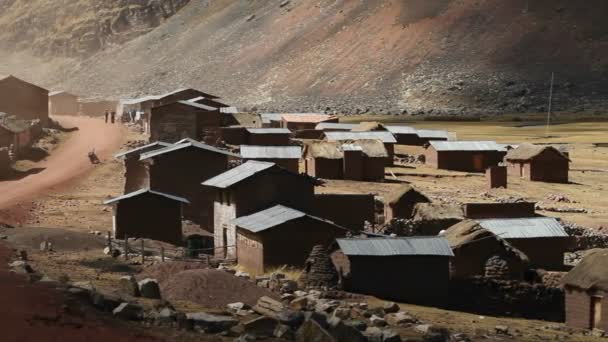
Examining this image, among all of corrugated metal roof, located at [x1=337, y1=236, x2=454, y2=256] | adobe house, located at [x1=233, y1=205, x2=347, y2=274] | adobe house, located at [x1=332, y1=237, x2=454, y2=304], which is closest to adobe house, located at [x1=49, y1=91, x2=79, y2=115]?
adobe house, located at [x1=233, y1=205, x2=347, y2=274]

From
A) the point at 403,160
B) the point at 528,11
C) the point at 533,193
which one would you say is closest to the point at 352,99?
the point at 528,11

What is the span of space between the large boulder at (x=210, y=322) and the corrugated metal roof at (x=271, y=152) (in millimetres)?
36588

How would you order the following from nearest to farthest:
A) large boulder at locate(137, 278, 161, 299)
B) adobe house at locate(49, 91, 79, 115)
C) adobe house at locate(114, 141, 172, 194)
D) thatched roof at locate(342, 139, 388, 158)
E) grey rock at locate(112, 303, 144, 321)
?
grey rock at locate(112, 303, 144, 321) < large boulder at locate(137, 278, 161, 299) < adobe house at locate(114, 141, 172, 194) < thatched roof at locate(342, 139, 388, 158) < adobe house at locate(49, 91, 79, 115)

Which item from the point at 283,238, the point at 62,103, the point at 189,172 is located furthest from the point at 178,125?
the point at 62,103

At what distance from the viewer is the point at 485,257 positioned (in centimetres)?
3984

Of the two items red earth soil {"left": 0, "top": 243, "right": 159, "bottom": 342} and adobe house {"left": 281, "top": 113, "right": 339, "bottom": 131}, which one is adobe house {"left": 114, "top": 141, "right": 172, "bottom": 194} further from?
adobe house {"left": 281, "top": 113, "right": 339, "bottom": 131}

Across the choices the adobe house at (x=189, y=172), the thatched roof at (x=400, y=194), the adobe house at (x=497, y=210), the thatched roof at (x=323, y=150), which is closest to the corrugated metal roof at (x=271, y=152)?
the thatched roof at (x=323, y=150)

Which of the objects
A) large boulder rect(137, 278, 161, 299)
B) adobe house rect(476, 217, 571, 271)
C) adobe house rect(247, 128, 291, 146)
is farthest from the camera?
adobe house rect(247, 128, 291, 146)

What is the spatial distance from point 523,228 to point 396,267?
8.89 m

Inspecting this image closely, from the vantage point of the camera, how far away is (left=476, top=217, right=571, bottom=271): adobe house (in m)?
43.4

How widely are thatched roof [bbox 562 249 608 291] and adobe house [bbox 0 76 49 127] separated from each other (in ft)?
224

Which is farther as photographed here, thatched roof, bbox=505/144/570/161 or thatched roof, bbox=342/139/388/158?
thatched roof, bbox=505/144/570/161

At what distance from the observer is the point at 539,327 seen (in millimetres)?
33812

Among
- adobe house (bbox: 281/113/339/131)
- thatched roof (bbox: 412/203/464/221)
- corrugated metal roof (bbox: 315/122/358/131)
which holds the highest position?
adobe house (bbox: 281/113/339/131)
